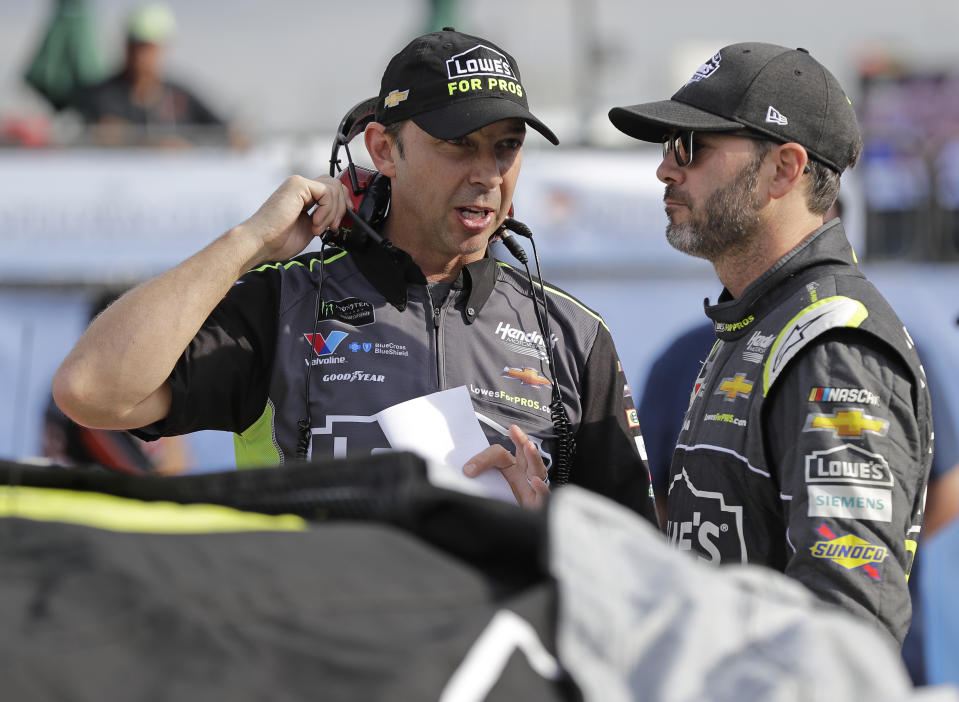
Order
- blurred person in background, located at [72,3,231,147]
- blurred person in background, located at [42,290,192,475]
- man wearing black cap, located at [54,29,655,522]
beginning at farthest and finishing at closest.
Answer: blurred person in background, located at [72,3,231,147], blurred person in background, located at [42,290,192,475], man wearing black cap, located at [54,29,655,522]

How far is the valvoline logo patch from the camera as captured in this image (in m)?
2.38

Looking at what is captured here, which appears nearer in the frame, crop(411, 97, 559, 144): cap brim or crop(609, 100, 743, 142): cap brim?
crop(411, 97, 559, 144): cap brim

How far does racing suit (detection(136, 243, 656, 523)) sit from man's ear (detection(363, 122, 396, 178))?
0.63 ft

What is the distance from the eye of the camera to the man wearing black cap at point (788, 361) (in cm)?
191

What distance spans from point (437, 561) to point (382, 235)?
1.69 m

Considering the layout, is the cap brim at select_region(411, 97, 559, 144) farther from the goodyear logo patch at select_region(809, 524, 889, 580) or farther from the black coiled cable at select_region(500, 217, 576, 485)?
the goodyear logo patch at select_region(809, 524, 889, 580)

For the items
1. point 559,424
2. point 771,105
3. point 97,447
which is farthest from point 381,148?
point 97,447

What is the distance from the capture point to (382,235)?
2.56 m

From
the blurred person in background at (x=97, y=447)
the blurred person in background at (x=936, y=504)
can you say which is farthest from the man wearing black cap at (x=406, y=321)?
the blurred person in background at (x=97, y=447)

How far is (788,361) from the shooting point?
207 cm

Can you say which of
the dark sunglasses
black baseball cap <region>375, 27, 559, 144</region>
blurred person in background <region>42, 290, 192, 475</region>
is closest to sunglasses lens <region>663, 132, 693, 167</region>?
the dark sunglasses

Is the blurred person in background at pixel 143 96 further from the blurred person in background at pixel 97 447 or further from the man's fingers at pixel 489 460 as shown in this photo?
the man's fingers at pixel 489 460

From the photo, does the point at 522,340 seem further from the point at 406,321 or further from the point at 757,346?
the point at 757,346

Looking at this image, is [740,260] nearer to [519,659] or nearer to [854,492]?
[854,492]
